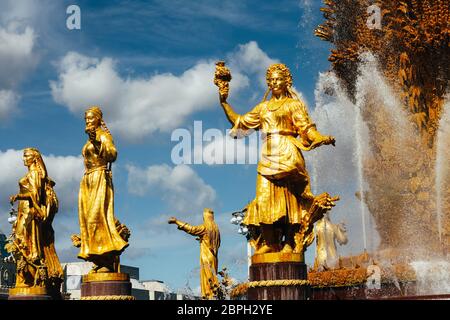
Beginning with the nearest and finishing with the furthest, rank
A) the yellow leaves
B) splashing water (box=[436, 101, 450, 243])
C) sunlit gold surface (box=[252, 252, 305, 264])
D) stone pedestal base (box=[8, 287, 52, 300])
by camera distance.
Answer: sunlit gold surface (box=[252, 252, 305, 264])
stone pedestal base (box=[8, 287, 52, 300])
splashing water (box=[436, 101, 450, 243])
the yellow leaves

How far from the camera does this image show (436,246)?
60.6 ft

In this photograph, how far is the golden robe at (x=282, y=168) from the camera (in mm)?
12562

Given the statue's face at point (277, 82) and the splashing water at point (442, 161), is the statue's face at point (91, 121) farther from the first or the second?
the splashing water at point (442, 161)

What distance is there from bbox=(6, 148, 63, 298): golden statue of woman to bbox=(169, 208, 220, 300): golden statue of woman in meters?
3.28

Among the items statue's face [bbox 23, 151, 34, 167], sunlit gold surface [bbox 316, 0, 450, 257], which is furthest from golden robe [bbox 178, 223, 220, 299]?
sunlit gold surface [bbox 316, 0, 450, 257]

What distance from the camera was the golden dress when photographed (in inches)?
718

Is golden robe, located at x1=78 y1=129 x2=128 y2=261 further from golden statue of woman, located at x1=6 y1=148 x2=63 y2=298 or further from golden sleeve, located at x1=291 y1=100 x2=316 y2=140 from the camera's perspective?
golden sleeve, located at x1=291 y1=100 x2=316 y2=140

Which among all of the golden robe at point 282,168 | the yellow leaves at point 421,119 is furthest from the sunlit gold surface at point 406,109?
the golden robe at point 282,168

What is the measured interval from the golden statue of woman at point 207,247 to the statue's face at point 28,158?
12.6ft

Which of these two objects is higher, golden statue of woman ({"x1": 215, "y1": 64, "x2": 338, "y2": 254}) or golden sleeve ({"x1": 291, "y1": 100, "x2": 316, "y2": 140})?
golden sleeve ({"x1": 291, "y1": 100, "x2": 316, "y2": 140})

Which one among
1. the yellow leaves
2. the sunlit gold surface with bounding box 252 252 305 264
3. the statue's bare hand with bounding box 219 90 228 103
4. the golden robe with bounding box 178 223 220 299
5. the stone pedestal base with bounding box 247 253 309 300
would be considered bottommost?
the stone pedestal base with bounding box 247 253 309 300
